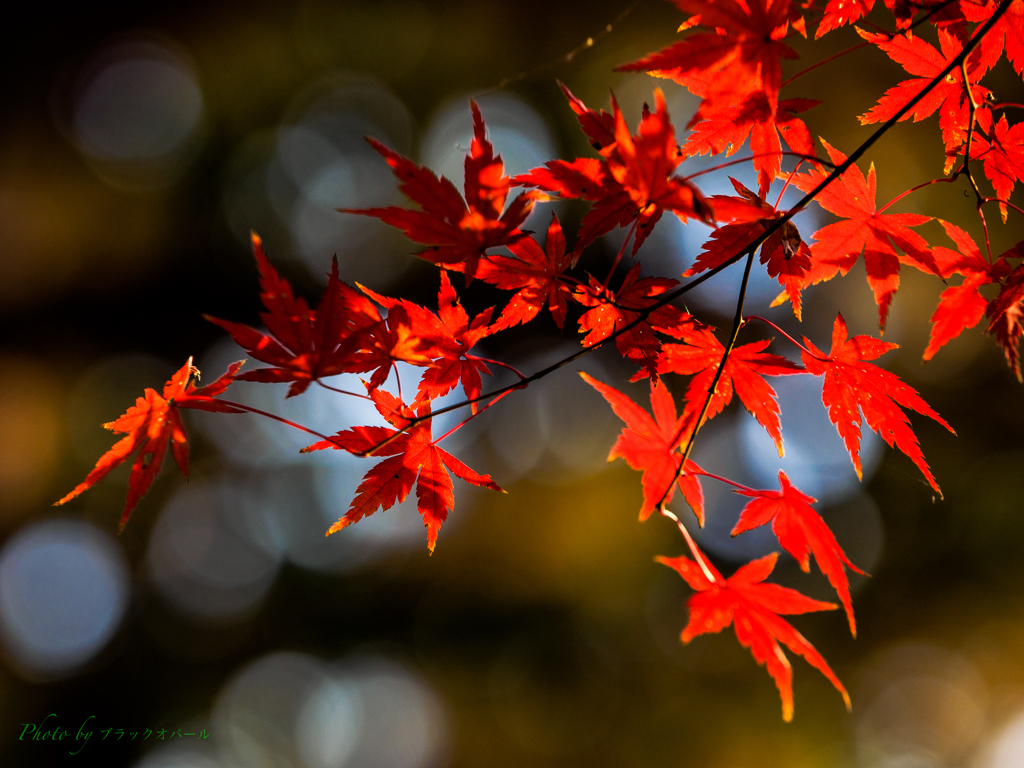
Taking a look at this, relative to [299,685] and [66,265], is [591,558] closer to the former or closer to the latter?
[299,685]

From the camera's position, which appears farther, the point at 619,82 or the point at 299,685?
the point at 299,685

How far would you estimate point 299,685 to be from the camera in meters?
5.55

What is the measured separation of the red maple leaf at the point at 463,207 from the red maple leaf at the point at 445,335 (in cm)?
19

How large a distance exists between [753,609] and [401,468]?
2.18ft

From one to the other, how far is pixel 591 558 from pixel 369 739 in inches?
129

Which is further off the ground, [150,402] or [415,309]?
[415,309]

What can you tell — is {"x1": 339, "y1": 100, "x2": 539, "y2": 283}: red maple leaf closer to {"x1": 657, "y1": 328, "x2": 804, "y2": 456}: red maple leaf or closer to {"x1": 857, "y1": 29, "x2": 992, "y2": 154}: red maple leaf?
{"x1": 657, "y1": 328, "x2": 804, "y2": 456}: red maple leaf

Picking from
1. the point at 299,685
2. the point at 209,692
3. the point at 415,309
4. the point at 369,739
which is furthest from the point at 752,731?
the point at 415,309

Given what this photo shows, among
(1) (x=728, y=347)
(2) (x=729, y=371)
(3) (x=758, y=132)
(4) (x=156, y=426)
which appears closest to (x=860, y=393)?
(2) (x=729, y=371)

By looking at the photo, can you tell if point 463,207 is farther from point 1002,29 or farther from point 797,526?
point 1002,29

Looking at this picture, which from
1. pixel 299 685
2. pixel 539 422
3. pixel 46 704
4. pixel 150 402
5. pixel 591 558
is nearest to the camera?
pixel 150 402

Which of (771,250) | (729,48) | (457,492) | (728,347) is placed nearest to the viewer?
(729,48)

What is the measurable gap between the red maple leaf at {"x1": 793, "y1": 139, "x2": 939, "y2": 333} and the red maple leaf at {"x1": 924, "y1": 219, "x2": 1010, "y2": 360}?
1.3 inches

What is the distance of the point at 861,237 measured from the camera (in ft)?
3.11
